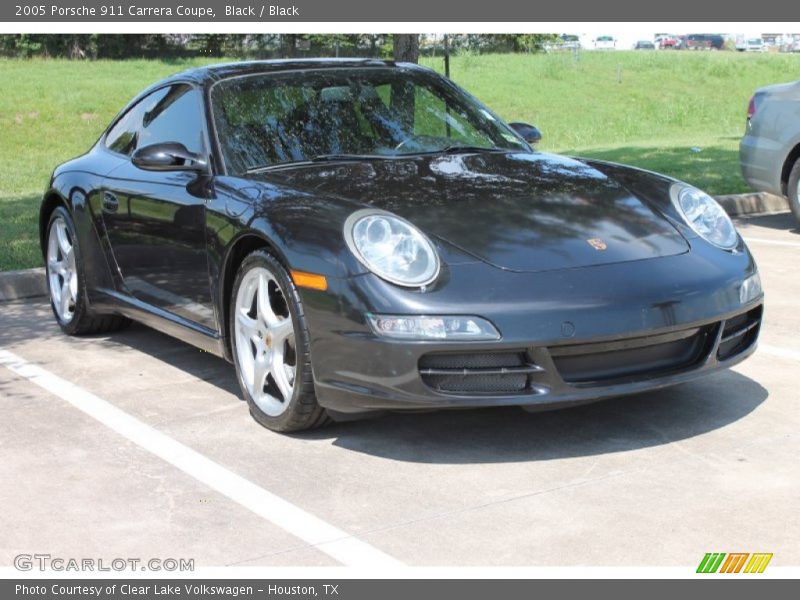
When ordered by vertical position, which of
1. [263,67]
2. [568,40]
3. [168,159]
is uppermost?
[263,67]

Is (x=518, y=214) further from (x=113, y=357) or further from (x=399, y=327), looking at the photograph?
(x=113, y=357)

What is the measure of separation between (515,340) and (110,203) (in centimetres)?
276

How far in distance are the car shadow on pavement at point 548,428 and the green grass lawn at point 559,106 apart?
439cm

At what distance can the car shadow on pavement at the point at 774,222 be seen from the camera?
10.5 metres

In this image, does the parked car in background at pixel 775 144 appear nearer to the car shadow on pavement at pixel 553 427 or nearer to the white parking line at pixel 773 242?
the white parking line at pixel 773 242

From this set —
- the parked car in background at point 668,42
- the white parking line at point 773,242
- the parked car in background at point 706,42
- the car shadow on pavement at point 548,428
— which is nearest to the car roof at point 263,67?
the car shadow on pavement at point 548,428

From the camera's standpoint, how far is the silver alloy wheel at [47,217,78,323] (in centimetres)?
712

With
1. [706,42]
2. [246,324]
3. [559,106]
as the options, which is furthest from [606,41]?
[246,324]

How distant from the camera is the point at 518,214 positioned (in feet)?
16.5

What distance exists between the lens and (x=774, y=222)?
35.8ft

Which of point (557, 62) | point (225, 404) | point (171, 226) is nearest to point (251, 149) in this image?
point (171, 226)

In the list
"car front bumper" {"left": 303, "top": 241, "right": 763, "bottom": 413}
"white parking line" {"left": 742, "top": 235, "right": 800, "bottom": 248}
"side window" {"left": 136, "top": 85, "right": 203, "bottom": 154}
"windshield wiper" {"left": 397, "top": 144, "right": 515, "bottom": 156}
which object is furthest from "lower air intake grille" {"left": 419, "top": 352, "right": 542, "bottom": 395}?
"white parking line" {"left": 742, "top": 235, "right": 800, "bottom": 248}

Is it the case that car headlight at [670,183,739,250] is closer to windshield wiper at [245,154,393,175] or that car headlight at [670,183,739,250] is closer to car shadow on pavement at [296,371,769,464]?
car shadow on pavement at [296,371,769,464]

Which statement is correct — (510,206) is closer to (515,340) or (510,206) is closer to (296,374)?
(515,340)
